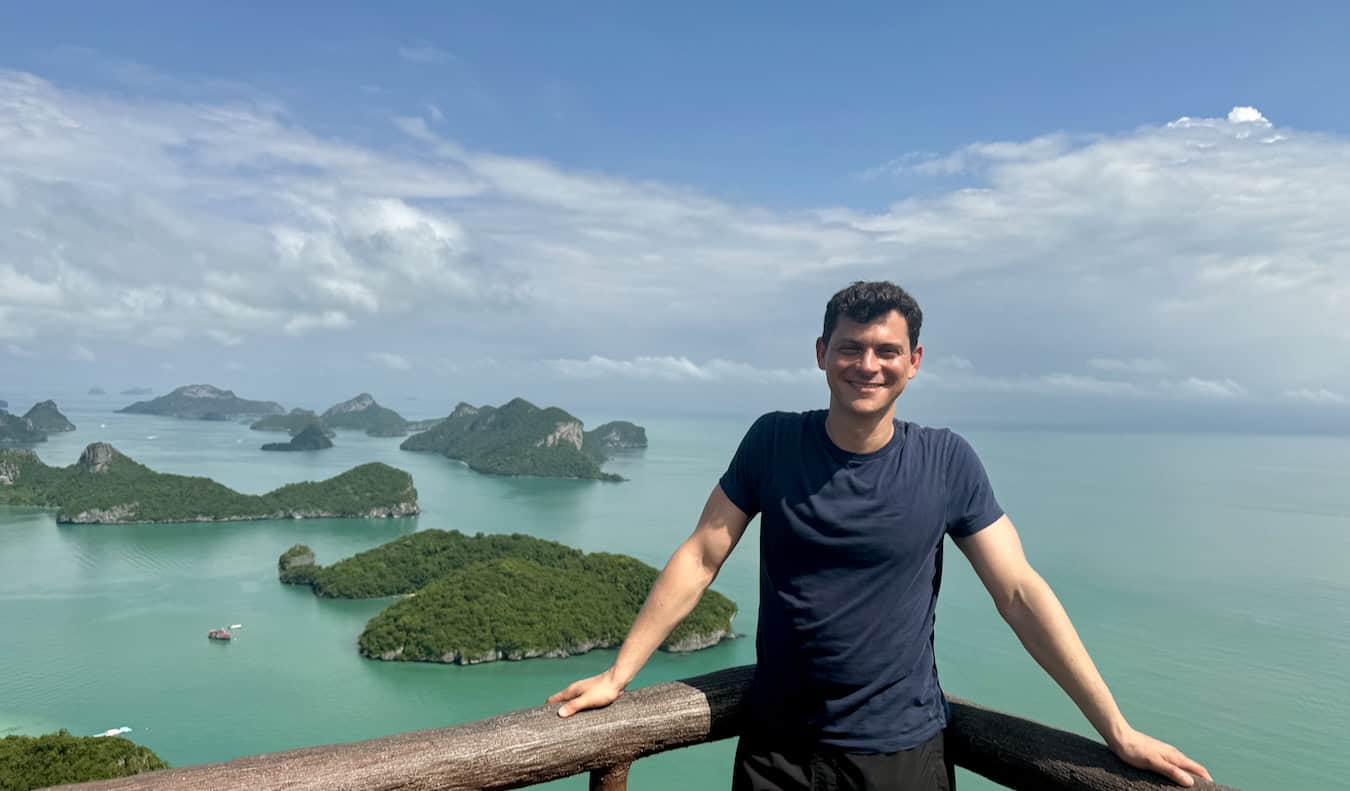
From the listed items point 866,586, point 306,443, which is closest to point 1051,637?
point 866,586

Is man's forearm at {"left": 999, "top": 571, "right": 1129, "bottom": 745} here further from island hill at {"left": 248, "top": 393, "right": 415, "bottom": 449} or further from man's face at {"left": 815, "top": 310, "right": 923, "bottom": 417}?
island hill at {"left": 248, "top": 393, "right": 415, "bottom": 449}

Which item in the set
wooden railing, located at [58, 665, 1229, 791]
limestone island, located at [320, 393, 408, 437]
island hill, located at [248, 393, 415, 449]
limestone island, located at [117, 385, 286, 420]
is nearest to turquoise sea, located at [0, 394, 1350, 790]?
wooden railing, located at [58, 665, 1229, 791]

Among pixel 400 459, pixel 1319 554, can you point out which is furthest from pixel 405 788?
pixel 400 459

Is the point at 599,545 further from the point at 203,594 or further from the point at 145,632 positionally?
the point at 145,632

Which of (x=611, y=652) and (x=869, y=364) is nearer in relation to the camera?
(x=869, y=364)

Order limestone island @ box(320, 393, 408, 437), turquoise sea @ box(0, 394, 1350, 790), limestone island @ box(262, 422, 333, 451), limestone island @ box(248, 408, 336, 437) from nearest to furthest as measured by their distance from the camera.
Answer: turquoise sea @ box(0, 394, 1350, 790)
limestone island @ box(262, 422, 333, 451)
limestone island @ box(248, 408, 336, 437)
limestone island @ box(320, 393, 408, 437)

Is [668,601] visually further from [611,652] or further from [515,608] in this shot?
[515,608]

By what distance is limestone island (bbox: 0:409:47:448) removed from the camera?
100 metres

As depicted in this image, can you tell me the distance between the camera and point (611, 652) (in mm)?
28797

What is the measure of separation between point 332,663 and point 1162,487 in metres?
76.5

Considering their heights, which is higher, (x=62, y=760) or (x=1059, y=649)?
(x=1059, y=649)

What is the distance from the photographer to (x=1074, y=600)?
3588 cm

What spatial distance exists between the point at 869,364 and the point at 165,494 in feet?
209

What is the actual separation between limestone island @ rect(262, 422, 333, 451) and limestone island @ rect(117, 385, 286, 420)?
74.3m
